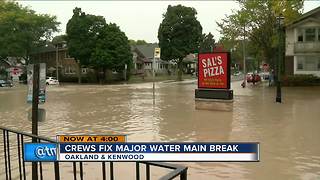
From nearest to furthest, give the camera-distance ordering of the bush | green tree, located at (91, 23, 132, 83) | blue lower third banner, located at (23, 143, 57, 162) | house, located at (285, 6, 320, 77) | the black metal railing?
the black metal railing < blue lower third banner, located at (23, 143, 57, 162) < the bush < house, located at (285, 6, 320, 77) < green tree, located at (91, 23, 132, 83)

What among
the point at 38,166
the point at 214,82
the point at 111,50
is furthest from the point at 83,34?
the point at 38,166

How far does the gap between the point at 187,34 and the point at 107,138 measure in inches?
2774

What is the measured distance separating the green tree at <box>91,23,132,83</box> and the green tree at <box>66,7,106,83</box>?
3.60ft

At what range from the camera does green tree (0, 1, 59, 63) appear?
72.8m

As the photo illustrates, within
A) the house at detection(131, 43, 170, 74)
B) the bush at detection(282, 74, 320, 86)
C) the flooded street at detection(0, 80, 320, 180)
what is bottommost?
the flooded street at detection(0, 80, 320, 180)

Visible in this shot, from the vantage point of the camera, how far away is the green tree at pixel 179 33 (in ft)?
237

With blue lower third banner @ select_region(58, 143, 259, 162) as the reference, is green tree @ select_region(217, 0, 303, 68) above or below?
above

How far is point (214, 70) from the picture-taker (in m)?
21.0

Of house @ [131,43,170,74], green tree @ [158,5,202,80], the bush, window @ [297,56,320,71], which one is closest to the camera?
the bush

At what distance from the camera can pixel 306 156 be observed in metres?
9.84

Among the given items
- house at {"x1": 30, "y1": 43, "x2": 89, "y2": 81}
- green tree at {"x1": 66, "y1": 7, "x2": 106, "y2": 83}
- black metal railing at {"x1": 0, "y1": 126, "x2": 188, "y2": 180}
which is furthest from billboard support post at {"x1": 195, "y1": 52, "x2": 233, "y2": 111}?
house at {"x1": 30, "y1": 43, "x2": 89, "y2": 81}

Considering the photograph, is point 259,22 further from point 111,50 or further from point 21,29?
point 21,29

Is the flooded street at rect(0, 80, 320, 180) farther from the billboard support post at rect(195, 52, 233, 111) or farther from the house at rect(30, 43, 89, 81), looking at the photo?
the house at rect(30, 43, 89, 81)

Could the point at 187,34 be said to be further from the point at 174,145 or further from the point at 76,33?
the point at 174,145
